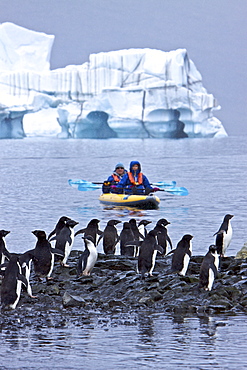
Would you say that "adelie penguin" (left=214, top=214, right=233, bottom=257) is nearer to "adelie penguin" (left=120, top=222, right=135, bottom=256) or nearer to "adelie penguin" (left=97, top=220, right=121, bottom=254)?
"adelie penguin" (left=120, top=222, right=135, bottom=256)

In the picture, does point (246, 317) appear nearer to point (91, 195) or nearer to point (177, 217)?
point (177, 217)

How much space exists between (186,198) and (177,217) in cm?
450

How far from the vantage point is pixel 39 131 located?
71875 millimetres

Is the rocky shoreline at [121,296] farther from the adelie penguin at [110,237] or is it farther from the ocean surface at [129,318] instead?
the adelie penguin at [110,237]

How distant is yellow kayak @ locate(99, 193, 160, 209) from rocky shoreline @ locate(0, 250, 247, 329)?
7876 mm

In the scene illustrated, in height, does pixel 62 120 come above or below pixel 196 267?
above

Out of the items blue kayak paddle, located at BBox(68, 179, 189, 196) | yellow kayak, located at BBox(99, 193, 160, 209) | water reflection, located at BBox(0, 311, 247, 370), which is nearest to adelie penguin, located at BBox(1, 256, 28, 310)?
water reflection, located at BBox(0, 311, 247, 370)

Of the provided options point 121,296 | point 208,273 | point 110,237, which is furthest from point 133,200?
point 208,273

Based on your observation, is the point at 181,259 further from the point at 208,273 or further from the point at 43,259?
the point at 43,259

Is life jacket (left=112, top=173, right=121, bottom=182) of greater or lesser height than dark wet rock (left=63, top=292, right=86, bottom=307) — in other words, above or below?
above

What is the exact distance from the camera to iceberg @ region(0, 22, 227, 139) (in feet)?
156

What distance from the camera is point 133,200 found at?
14.8m

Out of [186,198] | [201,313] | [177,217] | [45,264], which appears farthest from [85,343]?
[186,198]

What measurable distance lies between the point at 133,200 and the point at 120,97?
33520 millimetres
